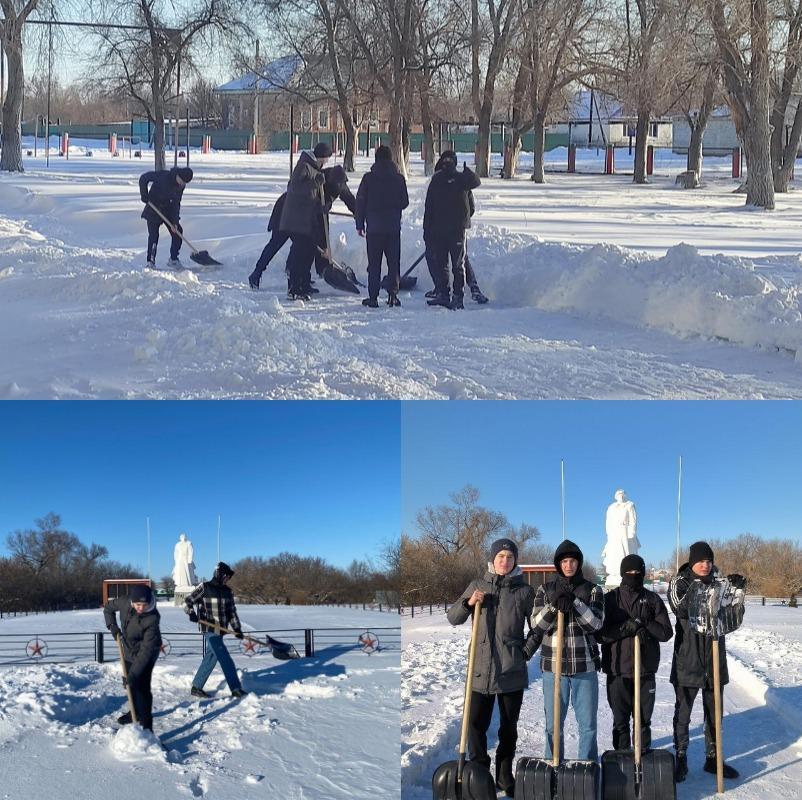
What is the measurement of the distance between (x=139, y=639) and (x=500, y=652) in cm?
270

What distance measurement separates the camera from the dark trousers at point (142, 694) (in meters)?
7.60

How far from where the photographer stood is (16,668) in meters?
9.14

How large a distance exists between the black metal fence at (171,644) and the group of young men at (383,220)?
4.46 metres

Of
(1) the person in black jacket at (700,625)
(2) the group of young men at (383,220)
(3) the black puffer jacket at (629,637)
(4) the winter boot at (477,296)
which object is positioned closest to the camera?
(3) the black puffer jacket at (629,637)

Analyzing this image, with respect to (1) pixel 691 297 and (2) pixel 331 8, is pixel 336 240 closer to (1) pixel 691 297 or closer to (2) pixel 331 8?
(1) pixel 691 297

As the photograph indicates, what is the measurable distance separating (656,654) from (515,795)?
51.1 inches

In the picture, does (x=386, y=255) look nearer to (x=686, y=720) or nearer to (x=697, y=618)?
(x=697, y=618)

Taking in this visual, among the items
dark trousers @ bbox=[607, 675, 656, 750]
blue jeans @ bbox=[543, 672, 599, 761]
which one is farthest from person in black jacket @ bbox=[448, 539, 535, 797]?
dark trousers @ bbox=[607, 675, 656, 750]

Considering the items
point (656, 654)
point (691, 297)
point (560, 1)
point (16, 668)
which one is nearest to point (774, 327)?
point (691, 297)

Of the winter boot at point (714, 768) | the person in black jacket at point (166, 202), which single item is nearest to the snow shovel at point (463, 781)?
the winter boot at point (714, 768)

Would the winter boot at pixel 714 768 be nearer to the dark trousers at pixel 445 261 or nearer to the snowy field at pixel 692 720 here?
the snowy field at pixel 692 720

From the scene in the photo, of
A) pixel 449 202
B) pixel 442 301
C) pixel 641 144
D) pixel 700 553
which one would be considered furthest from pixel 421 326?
pixel 641 144

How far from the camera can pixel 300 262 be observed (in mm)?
14156

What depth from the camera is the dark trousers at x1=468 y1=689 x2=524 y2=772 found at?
20.3ft
